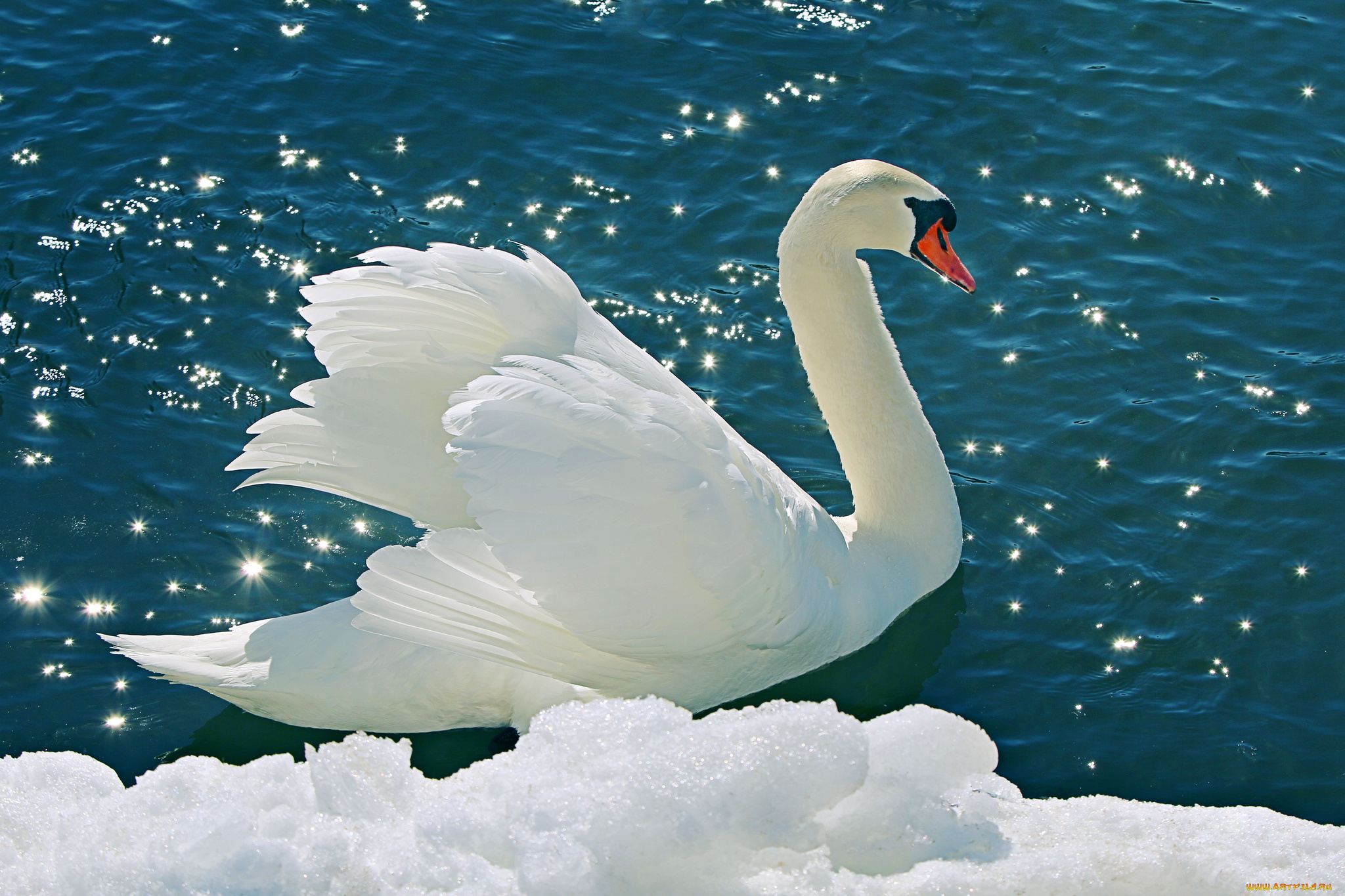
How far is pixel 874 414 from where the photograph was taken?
6855 millimetres

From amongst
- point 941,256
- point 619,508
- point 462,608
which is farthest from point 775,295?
point 462,608

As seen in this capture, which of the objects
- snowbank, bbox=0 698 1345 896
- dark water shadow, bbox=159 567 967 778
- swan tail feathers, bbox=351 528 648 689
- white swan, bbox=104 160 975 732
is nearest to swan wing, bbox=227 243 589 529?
white swan, bbox=104 160 975 732

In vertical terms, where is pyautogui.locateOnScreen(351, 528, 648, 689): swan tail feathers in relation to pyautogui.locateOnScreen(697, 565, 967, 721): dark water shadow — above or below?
above

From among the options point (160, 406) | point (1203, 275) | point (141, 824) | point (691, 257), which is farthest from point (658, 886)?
point (1203, 275)

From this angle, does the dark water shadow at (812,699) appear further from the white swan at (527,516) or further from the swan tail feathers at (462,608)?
the swan tail feathers at (462,608)

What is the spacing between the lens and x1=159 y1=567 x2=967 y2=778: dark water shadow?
6.10 metres

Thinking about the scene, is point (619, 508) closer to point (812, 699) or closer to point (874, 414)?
point (812, 699)

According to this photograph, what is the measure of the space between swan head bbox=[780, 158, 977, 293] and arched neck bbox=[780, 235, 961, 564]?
0.44ft

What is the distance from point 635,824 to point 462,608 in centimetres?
171

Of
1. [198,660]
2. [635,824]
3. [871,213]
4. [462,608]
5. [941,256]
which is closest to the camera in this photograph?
[635,824]

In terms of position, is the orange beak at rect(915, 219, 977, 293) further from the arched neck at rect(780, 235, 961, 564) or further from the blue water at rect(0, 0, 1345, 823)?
the blue water at rect(0, 0, 1345, 823)

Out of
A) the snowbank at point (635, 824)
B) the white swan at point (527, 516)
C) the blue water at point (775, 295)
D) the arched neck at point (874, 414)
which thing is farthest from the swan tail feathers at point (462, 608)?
the arched neck at point (874, 414)

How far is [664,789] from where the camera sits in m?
4.05

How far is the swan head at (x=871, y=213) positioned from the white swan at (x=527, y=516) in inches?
0.5
